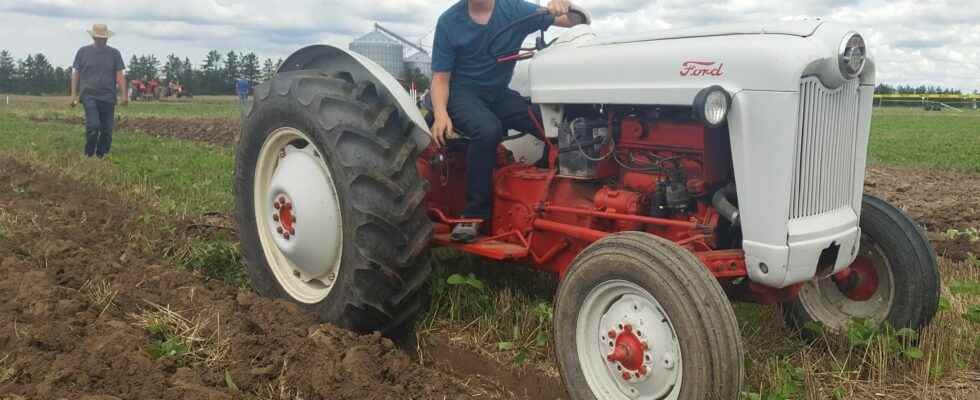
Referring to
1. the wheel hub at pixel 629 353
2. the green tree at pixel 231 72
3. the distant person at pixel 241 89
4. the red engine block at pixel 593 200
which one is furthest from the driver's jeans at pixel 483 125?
the green tree at pixel 231 72

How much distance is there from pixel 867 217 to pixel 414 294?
2005 millimetres

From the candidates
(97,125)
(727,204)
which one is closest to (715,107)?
(727,204)

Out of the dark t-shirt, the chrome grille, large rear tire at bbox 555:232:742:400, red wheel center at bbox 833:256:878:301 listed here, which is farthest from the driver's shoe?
the dark t-shirt

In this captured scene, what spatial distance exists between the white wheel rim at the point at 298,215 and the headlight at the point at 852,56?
6.95 feet

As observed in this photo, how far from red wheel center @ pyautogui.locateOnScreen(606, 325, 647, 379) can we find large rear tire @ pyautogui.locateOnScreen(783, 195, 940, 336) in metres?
1.24

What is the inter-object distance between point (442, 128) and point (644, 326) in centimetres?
150

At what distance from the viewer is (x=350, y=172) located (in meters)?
3.36

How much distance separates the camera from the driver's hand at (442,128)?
3752 millimetres

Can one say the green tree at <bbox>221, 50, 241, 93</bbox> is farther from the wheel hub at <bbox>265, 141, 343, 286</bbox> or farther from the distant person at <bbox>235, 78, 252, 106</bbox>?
the wheel hub at <bbox>265, 141, 343, 286</bbox>

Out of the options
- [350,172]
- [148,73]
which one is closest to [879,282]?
[350,172]

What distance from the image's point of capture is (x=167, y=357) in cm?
302

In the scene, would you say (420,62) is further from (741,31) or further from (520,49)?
(741,31)

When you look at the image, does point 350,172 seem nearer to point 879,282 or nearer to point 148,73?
point 879,282

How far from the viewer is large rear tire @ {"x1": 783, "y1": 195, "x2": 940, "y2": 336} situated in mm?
3324
